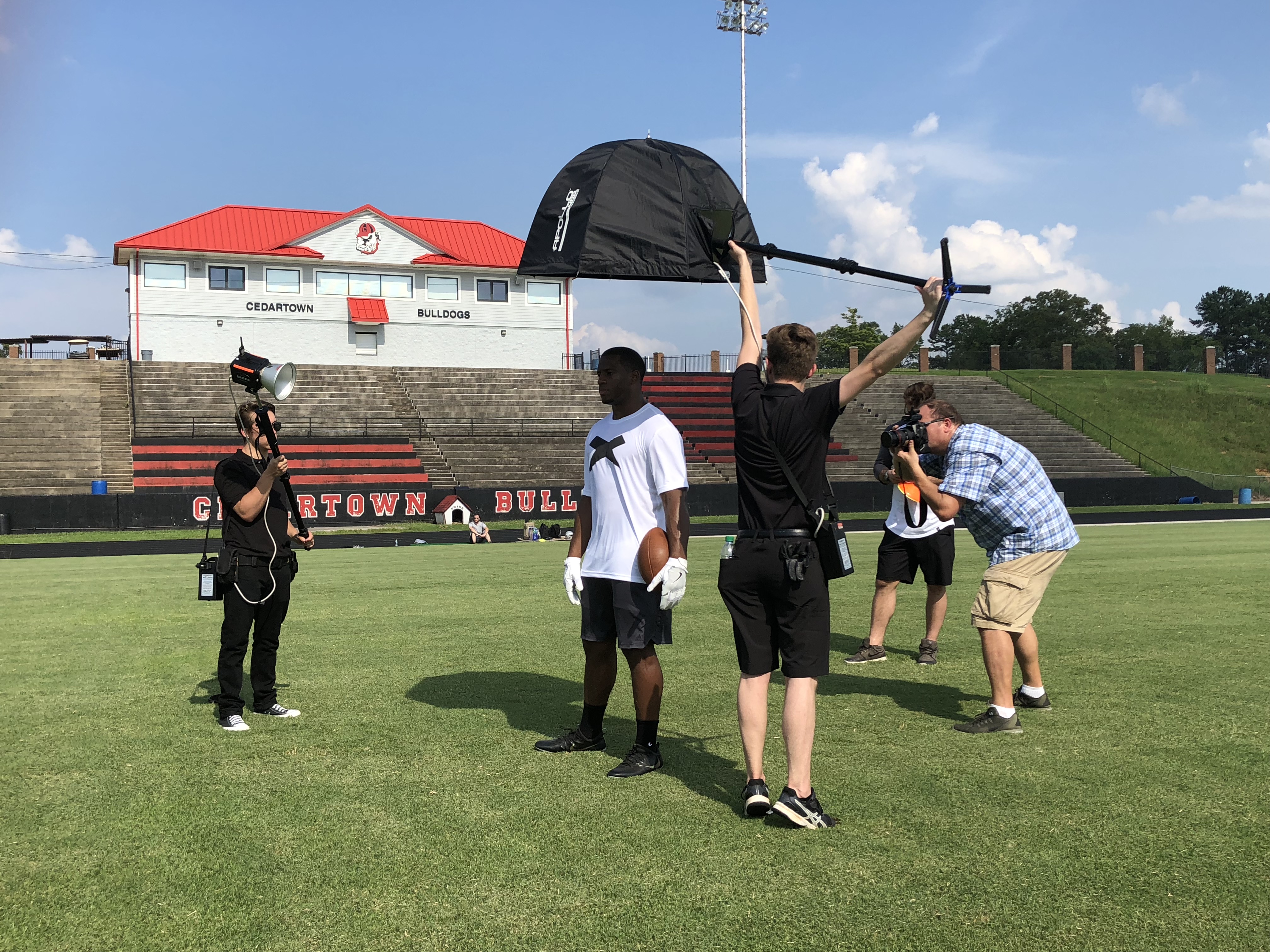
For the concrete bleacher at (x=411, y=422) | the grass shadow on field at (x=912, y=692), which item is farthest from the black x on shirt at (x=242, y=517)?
the concrete bleacher at (x=411, y=422)

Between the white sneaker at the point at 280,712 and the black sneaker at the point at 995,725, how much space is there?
4.09 meters

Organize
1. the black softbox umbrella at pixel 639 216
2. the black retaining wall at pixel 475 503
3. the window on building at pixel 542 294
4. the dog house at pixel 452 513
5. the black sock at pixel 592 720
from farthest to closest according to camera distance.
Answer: the window on building at pixel 542 294 < the dog house at pixel 452 513 < the black retaining wall at pixel 475 503 < the black softbox umbrella at pixel 639 216 < the black sock at pixel 592 720

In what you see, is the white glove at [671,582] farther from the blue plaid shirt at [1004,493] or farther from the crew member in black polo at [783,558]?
the blue plaid shirt at [1004,493]

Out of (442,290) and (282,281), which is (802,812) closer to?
(442,290)

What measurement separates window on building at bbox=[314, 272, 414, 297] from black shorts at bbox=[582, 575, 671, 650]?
4611 centimetres

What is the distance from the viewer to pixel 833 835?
4254 mm

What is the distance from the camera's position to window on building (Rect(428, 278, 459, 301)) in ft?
163

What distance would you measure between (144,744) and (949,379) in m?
53.1

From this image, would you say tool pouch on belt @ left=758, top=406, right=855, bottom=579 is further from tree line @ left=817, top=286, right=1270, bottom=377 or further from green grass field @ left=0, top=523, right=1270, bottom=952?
tree line @ left=817, top=286, right=1270, bottom=377

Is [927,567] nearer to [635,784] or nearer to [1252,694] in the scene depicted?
[1252,694]

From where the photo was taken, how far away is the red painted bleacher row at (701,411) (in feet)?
133

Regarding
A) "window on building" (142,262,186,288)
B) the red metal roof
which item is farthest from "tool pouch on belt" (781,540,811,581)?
"window on building" (142,262,186,288)

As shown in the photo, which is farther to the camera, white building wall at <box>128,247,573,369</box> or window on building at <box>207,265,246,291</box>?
window on building at <box>207,265,246,291</box>

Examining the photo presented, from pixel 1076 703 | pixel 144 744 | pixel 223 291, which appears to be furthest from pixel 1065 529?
pixel 223 291
